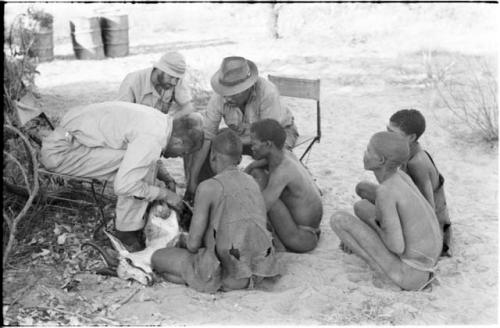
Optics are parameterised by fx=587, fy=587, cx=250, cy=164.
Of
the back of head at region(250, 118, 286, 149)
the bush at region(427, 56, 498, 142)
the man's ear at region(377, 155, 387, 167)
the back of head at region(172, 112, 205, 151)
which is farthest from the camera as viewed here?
the bush at region(427, 56, 498, 142)

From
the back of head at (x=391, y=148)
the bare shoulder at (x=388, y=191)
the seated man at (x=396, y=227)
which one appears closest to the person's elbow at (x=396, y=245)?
the seated man at (x=396, y=227)

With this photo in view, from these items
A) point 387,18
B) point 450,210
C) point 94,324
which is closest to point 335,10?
point 387,18

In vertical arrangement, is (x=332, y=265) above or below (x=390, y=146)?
below

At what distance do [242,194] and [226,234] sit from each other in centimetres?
26

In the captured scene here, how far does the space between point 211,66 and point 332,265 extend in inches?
252

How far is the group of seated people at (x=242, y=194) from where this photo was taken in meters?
3.44

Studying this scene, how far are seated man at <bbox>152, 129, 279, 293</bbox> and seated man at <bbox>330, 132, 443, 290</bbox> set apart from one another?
0.56 m

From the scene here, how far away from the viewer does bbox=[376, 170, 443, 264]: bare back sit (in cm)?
335

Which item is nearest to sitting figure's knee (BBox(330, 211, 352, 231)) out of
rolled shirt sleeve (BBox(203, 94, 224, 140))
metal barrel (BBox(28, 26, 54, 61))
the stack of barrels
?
rolled shirt sleeve (BBox(203, 94, 224, 140))

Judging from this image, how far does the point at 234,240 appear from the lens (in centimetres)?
347

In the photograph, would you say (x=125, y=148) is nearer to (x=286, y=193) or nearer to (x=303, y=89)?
(x=286, y=193)

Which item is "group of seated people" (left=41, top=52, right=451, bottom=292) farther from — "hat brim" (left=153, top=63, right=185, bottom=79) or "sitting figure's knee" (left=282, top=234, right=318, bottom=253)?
"hat brim" (left=153, top=63, right=185, bottom=79)

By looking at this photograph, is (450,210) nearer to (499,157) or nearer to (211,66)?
(499,157)

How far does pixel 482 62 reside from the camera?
909 cm
